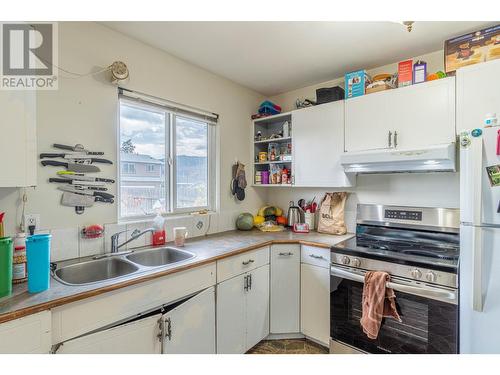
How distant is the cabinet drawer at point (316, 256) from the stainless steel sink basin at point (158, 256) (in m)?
0.94

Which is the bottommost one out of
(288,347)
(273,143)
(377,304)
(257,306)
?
(288,347)

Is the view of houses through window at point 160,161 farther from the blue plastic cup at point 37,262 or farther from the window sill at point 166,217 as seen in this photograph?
the blue plastic cup at point 37,262

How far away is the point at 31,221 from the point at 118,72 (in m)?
1.05

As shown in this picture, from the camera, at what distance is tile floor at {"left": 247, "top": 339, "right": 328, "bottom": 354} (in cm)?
203

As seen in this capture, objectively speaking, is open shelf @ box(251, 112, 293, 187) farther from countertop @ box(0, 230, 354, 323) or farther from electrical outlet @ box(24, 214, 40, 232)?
electrical outlet @ box(24, 214, 40, 232)

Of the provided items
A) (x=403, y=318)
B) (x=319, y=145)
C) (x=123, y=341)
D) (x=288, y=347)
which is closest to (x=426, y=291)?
→ (x=403, y=318)

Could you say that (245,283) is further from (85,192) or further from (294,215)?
(85,192)

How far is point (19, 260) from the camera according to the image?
1175 millimetres

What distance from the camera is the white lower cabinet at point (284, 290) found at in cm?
215

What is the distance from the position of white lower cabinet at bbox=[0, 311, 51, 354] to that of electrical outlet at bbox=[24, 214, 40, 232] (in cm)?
61

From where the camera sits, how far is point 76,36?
158 cm

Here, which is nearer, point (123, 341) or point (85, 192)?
point (123, 341)
